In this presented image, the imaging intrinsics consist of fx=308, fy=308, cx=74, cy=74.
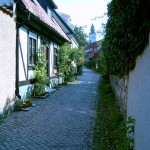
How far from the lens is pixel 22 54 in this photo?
40.7 feet

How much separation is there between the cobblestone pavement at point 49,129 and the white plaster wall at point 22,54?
1639 mm

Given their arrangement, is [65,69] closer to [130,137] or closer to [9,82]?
[9,82]

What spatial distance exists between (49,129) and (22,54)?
5.22 m

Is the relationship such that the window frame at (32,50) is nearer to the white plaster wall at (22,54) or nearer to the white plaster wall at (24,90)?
the white plaster wall at (22,54)

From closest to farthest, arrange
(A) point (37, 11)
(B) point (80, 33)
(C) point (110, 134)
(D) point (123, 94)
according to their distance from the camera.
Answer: (C) point (110, 134) → (D) point (123, 94) → (A) point (37, 11) → (B) point (80, 33)

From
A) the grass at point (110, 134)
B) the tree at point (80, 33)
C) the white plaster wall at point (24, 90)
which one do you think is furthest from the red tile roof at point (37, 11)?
the tree at point (80, 33)

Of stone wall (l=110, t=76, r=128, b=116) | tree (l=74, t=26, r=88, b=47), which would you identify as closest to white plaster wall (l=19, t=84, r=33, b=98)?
stone wall (l=110, t=76, r=128, b=116)

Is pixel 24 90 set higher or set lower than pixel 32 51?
lower

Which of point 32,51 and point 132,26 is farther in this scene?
point 32,51

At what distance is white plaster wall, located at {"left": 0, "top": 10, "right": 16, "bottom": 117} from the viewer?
9151 millimetres

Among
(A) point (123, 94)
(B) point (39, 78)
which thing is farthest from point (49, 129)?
(B) point (39, 78)

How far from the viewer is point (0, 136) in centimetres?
706

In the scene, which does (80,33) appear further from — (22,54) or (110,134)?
(110,134)

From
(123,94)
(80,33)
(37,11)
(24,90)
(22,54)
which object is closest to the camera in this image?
(123,94)
